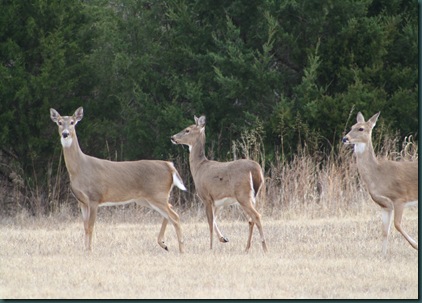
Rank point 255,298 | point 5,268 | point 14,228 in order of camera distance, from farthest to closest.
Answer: point 14,228, point 5,268, point 255,298

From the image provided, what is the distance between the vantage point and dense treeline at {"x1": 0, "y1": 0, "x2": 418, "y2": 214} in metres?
17.1

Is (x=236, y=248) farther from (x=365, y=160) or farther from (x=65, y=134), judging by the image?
(x=65, y=134)

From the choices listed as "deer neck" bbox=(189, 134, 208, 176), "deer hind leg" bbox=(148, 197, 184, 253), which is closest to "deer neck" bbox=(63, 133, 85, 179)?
"deer hind leg" bbox=(148, 197, 184, 253)

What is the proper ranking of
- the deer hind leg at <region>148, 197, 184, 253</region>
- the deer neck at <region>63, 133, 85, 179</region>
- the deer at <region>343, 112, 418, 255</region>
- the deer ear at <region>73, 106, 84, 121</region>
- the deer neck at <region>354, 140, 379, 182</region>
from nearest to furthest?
1. the deer at <region>343, 112, 418, 255</region>
2. the deer neck at <region>354, 140, 379, 182</region>
3. the deer hind leg at <region>148, 197, 184, 253</region>
4. the deer neck at <region>63, 133, 85, 179</region>
5. the deer ear at <region>73, 106, 84, 121</region>

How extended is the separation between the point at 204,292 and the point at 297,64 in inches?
406

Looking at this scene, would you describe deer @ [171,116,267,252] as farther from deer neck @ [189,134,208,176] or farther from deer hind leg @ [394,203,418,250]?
deer hind leg @ [394,203,418,250]

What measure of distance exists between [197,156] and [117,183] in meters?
1.40

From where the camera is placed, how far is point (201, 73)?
1783 cm

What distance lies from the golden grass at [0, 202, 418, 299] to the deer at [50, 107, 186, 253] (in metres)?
0.50

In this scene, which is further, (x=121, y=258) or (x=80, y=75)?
(x=80, y=75)

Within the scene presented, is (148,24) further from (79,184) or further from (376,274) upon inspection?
(376,274)

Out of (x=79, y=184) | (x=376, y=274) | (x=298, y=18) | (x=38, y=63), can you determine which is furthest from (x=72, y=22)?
(x=376, y=274)

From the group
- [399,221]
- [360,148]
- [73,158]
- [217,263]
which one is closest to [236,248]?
[217,263]

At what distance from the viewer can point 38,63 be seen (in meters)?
17.8
